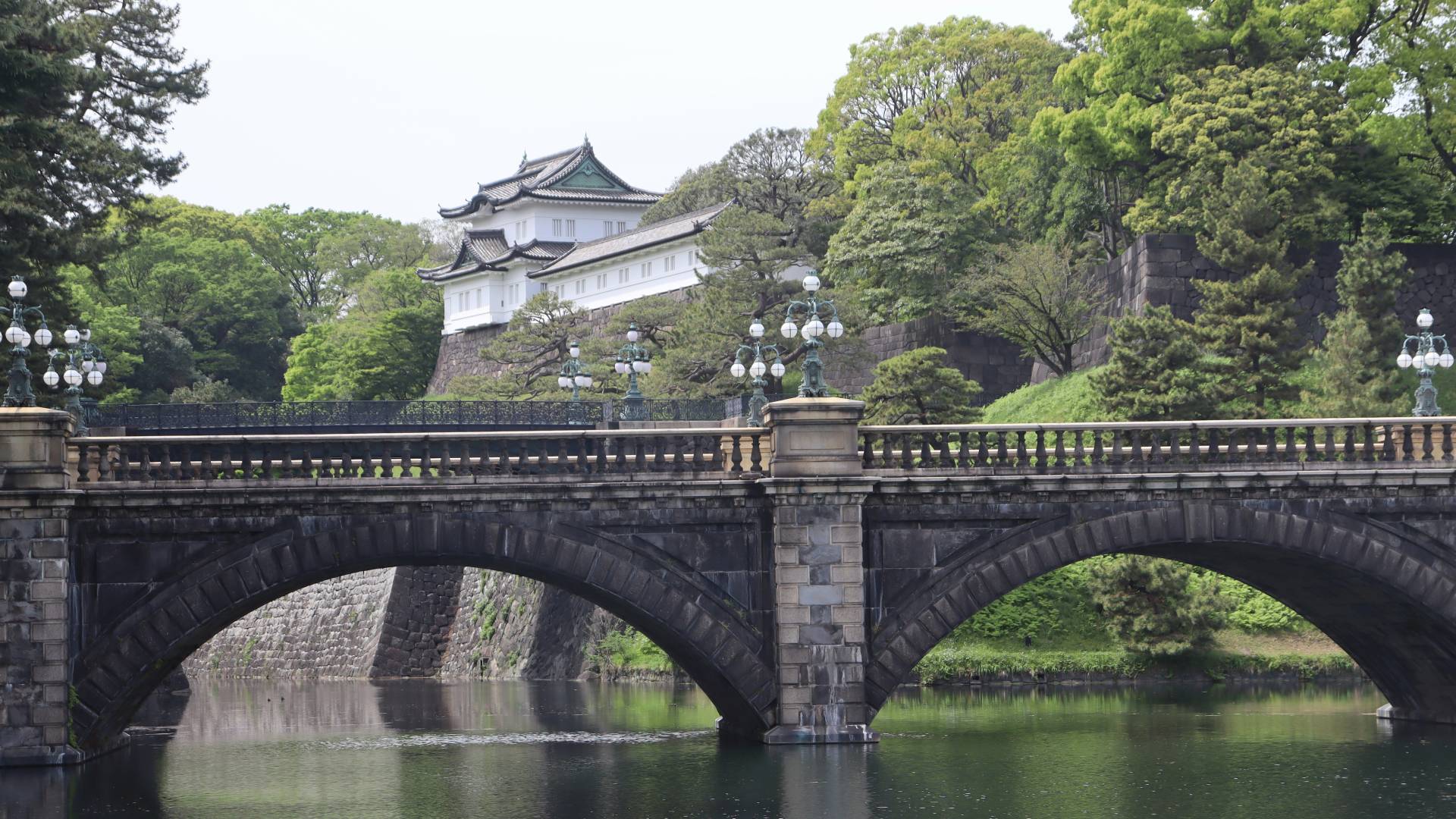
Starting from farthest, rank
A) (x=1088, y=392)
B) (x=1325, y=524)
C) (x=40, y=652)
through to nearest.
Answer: (x=1088, y=392), (x=1325, y=524), (x=40, y=652)

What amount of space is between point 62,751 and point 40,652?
164cm

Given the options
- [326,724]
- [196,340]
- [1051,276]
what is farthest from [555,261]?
[326,724]

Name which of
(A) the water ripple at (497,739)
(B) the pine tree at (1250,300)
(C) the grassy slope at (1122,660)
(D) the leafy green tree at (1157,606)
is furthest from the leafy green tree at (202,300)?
(D) the leafy green tree at (1157,606)

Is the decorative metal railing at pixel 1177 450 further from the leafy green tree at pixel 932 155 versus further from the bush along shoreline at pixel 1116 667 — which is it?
the leafy green tree at pixel 932 155

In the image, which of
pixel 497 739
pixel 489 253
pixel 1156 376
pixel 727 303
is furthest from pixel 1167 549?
pixel 489 253

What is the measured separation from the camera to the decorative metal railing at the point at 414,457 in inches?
1294

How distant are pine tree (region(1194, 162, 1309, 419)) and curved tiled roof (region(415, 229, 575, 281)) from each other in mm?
52149

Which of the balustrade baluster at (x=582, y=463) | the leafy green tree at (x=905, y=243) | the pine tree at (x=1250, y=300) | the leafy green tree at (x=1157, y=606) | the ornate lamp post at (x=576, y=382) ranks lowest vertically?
the leafy green tree at (x=1157, y=606)

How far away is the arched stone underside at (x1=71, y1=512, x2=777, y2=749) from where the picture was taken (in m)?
32.6

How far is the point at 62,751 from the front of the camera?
104 feet

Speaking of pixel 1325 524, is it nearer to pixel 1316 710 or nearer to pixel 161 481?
pixel 1316 710

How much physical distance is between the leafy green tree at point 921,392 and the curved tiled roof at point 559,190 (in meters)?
53.7

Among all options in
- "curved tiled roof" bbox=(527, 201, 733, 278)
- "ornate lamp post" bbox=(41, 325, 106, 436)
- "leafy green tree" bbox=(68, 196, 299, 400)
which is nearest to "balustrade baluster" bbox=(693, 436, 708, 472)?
"ornate lamp post" bbox=(41, 325, 106, 436)

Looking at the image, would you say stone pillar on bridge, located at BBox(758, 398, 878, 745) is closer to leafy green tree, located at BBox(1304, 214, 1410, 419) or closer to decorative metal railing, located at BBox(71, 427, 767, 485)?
decorative metal railing, located at BBox(71, 427, 767, 485)
